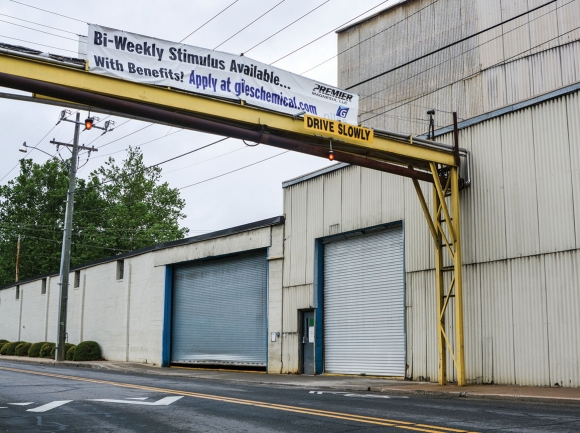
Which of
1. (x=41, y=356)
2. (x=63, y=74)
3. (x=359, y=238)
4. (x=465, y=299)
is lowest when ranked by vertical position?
(x=41, y=356)

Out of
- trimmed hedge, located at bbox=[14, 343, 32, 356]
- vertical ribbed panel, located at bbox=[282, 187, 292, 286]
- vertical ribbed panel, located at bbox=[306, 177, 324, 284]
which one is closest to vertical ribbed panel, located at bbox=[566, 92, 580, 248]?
vertical ribbed panel, located at bbox=[306, 177, 324, 284]

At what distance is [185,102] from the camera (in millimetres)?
14906

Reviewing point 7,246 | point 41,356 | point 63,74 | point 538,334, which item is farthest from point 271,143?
point 7,246

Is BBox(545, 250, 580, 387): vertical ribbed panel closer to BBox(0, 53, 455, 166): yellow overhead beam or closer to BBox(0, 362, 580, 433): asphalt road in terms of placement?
BBox(0, 362, 580, 433): asphalt road

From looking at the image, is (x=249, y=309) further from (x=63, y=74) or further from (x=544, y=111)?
(x=63, y=74)

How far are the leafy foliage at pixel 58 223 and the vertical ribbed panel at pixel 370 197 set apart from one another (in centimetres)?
4934

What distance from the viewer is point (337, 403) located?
1351 centimetres

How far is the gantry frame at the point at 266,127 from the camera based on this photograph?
13070 mm

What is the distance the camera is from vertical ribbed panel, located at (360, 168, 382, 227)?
23.2 metres

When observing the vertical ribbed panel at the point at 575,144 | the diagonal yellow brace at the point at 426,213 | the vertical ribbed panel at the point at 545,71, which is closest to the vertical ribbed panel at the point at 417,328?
the diagonal yellow brace at the point at 426,213

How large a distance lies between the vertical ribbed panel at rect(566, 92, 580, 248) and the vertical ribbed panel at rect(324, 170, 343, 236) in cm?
918

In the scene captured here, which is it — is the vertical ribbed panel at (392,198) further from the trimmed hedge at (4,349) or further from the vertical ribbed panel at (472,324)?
the trimmed hedge at (4,349)

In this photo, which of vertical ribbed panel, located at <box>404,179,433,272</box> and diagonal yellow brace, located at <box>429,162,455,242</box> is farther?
vertical ribbed panel, located at <box>404,179,433,272</box>

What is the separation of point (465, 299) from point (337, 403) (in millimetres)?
7629
